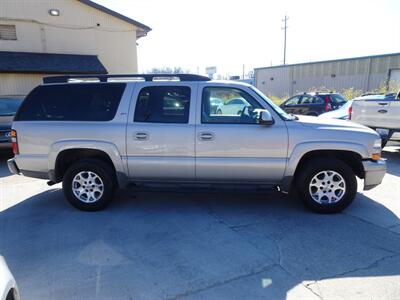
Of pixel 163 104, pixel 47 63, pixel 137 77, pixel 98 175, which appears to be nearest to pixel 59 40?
pixel 47 63

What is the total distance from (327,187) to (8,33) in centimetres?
1757

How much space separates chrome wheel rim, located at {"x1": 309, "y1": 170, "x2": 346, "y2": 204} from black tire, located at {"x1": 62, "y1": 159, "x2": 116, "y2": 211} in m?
2.97

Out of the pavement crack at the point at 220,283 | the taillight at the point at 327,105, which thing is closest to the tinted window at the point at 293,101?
the taillight at the point at 327,105

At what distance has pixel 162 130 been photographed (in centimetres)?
429

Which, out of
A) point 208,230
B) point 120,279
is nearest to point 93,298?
point 120,279

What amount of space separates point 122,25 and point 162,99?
15801 millimetres

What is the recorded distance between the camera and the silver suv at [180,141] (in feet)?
13.8

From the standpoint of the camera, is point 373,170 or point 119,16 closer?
point 373,170

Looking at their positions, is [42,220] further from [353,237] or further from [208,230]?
Answer: [353,237]

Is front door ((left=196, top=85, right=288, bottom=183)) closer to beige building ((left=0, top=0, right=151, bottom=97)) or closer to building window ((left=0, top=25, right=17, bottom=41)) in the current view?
beige building ((left=0, top=0, right=151, bottom=97))

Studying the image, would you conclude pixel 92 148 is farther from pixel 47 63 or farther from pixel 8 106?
pixel 47 63

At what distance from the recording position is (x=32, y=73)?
1512 centimetres

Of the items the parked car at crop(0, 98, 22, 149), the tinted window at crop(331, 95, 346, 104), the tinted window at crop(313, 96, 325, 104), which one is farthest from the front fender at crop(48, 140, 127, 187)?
the tinted window at crop(331, 95, 346, 104)

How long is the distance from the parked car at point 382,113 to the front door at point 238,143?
15.1 feet
